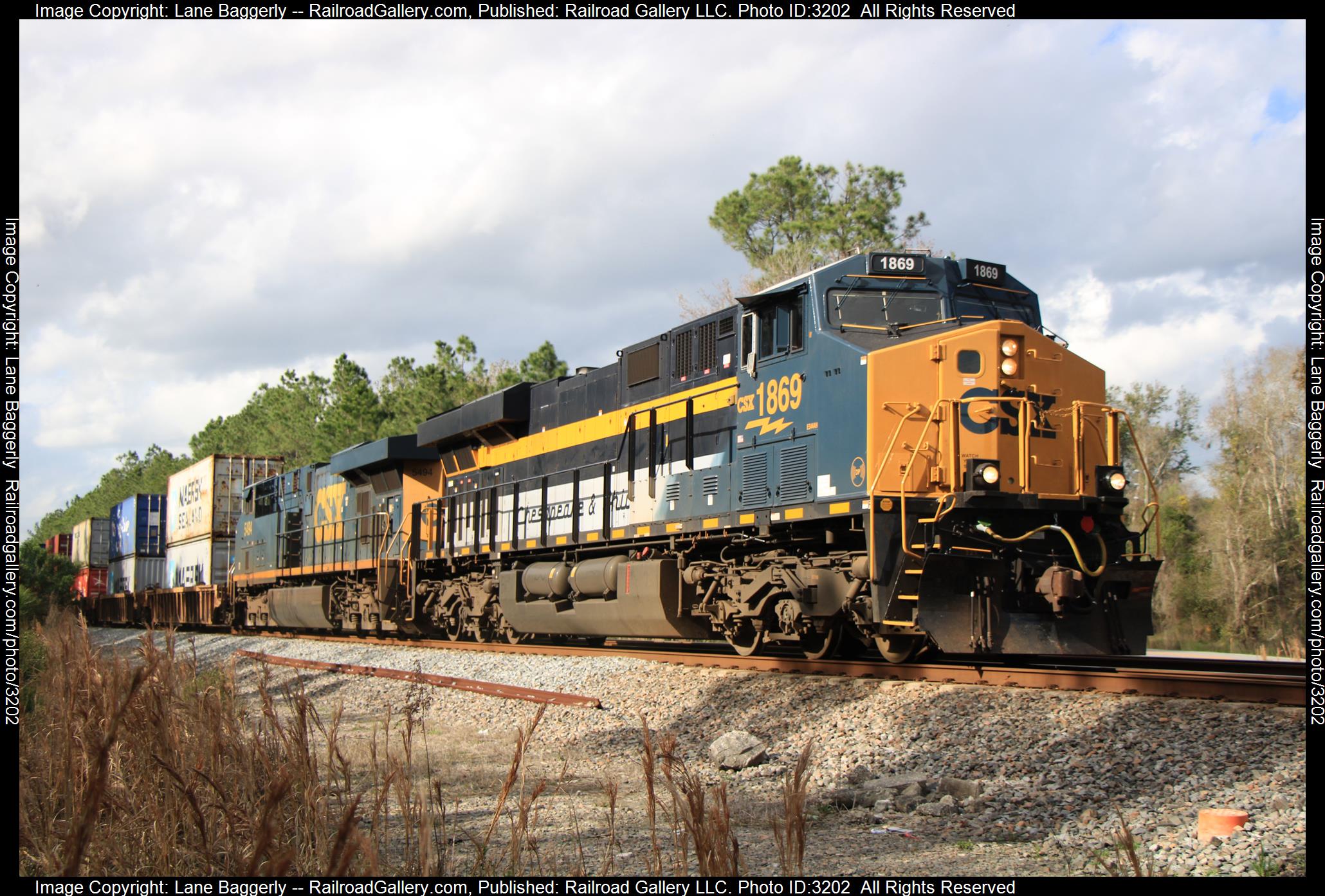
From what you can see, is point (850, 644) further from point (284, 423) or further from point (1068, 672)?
point (284, 423)

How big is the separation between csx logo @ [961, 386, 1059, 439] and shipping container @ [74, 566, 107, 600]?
3853 centimetres

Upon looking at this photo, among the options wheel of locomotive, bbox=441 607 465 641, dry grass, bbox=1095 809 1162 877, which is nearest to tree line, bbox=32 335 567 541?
wheel of locomotive, bbox=441 607 465 641

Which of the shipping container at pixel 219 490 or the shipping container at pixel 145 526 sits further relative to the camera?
the shipping container at pixel 145 526

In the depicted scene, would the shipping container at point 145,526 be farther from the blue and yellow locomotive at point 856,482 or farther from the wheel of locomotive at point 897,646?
the wheel of locomotive at point 897,646

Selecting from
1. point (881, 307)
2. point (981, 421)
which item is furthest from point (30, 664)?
point (981, 421)

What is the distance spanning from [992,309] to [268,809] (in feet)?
29.6

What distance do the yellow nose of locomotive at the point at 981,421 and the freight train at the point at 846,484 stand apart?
19 millimetres

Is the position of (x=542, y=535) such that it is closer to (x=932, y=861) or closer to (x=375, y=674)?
(x=375, y=674)

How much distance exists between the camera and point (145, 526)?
35.7 meters

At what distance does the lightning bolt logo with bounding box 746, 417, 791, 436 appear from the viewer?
10.7m

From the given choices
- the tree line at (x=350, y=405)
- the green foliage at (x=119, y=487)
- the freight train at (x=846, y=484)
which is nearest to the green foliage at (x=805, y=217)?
the tree line at (x=350, y=405)

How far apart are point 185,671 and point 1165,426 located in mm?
46265

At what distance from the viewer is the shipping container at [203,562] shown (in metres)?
29.3
